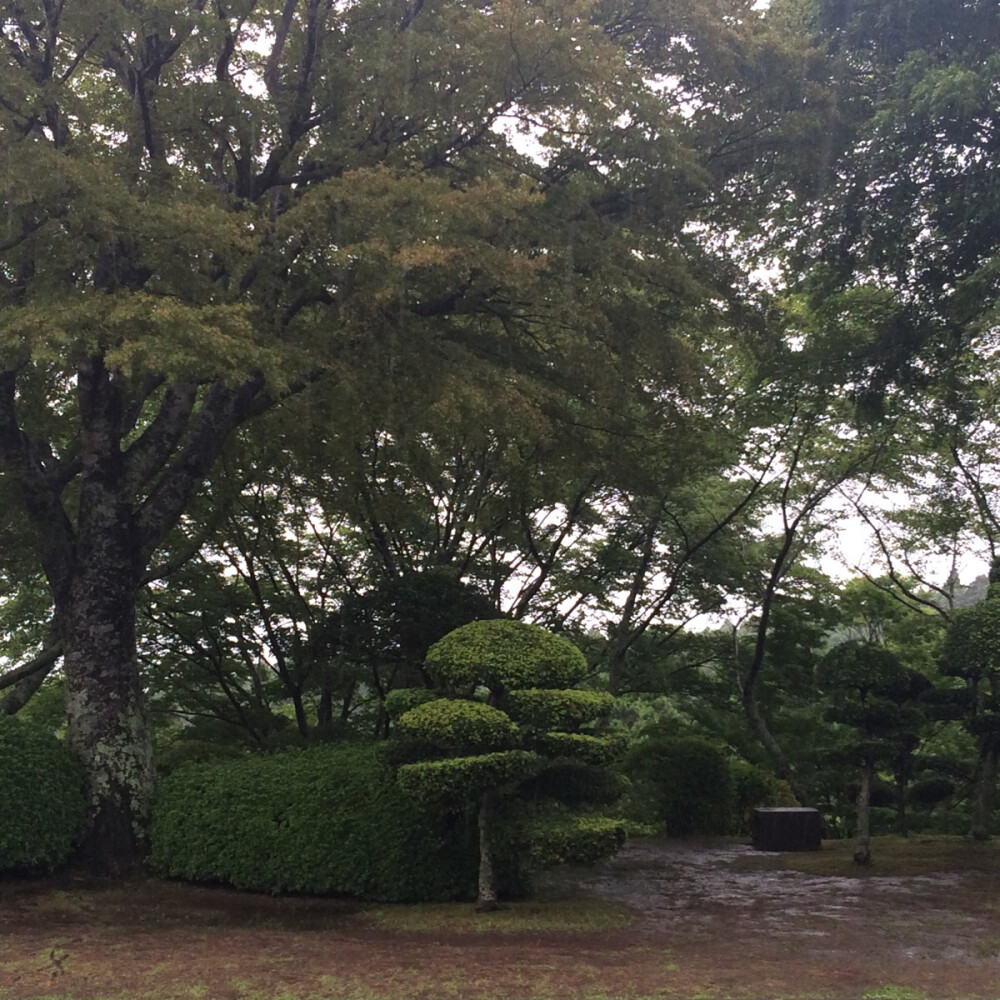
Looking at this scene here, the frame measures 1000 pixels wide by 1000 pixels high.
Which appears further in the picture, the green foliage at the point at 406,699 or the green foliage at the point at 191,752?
the green foliage at the point at 191,752

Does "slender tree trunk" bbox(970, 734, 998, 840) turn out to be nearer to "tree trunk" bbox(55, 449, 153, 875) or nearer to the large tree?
the large tree

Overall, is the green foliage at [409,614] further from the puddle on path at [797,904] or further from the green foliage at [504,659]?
the puddle on path at [797,904]

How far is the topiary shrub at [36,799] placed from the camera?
715cm

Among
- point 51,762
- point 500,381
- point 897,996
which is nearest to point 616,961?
point 897,996

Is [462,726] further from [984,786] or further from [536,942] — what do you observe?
[984,786]

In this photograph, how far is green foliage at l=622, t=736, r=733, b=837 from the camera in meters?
12.5

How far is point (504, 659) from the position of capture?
21.7 feet

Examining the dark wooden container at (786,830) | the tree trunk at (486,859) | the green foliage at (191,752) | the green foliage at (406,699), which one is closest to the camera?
the tree trunk at (486,859)

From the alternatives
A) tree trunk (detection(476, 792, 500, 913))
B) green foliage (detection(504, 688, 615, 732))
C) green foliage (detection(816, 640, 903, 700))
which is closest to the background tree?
green foliage (detection(816, 640, 903, 700))

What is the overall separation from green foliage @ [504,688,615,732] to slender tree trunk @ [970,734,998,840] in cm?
607

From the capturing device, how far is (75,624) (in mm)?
8266

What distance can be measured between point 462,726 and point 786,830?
6.74 meters

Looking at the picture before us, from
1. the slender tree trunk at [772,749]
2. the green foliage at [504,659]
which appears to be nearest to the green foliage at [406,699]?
the green foliage at [504,659]

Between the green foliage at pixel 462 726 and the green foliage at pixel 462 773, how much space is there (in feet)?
0.35
